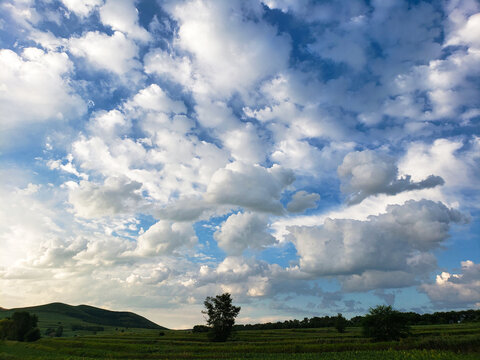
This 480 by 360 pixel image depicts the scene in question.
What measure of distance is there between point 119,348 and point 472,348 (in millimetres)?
71764

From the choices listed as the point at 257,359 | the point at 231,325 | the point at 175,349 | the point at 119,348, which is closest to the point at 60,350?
the point at 119,348

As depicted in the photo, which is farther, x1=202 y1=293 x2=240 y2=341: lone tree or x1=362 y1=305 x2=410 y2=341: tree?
x1=202 y1=293 x2=240 y2=341: lone tree

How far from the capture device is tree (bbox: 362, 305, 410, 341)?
72625 mm

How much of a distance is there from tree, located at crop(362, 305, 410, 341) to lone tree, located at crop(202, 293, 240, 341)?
45.6m

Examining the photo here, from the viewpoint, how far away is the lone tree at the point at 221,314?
335ft

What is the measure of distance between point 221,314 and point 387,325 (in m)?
53.0

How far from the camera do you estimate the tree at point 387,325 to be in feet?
238

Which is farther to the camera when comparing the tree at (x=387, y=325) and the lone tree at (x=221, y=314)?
the lone tree at (x=221, y=314)

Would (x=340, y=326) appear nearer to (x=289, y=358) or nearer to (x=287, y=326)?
(x=287, y=326)

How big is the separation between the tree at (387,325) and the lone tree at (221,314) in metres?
45.6

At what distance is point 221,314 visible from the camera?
347 ft

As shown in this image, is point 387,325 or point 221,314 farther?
point 221,314

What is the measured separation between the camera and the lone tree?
10206 centimetres

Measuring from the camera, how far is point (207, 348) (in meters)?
69.1
